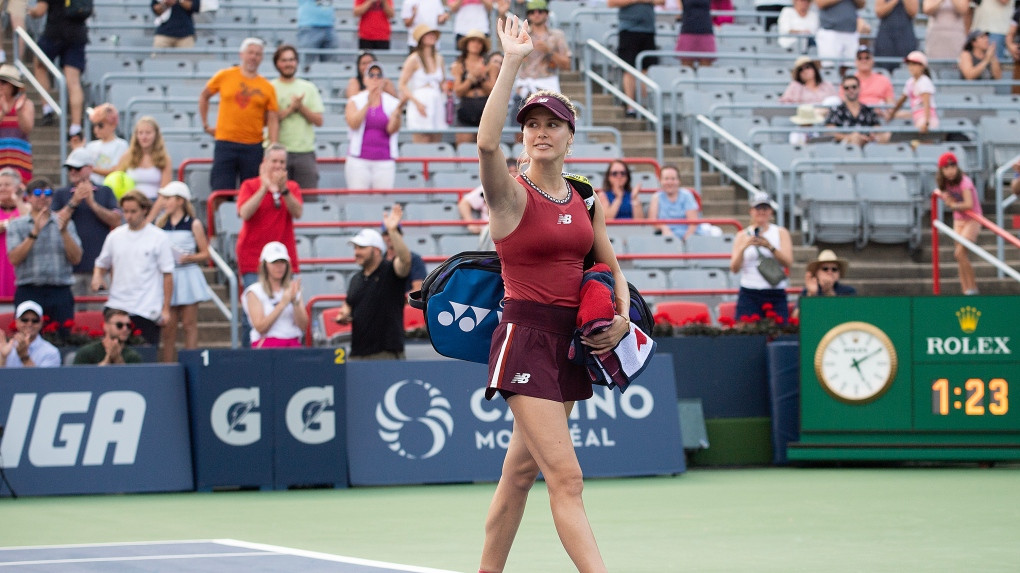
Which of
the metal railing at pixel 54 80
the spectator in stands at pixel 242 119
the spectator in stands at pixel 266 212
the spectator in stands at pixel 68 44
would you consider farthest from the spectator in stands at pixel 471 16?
the spectator in stands at pixel 266 212

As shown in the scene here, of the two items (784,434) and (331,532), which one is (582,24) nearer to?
(784,434)

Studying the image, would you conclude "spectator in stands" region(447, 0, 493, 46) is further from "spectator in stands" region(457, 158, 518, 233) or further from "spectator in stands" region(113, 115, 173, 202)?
"spectator in stands" region(113, 115, 173, 202)

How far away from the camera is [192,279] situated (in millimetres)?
13312

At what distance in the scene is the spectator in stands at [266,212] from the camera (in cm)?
1338

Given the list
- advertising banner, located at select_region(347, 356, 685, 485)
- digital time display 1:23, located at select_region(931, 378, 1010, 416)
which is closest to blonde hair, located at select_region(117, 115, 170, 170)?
advertising banner, located at select_region(347, 356, 685, 485)

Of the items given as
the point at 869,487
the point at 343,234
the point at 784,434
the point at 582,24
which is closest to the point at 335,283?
the point at 343,234

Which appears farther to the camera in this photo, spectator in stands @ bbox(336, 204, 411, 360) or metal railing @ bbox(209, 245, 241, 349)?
metal railing @ bbox(209, 245, 241, 349)

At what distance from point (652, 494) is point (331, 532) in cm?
293

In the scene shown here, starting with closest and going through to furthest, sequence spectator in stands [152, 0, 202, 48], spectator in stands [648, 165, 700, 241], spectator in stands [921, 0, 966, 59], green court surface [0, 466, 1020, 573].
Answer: green court surface [0, 466, 1020, 573], spectator in stands [648, 165, 700, 241], spectator in stands [152, 0, 202, 48], spectator in stands [921, 0, 966, 59]

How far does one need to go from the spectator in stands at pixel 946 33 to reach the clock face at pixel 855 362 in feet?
33.4

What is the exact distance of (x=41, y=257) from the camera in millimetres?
12633

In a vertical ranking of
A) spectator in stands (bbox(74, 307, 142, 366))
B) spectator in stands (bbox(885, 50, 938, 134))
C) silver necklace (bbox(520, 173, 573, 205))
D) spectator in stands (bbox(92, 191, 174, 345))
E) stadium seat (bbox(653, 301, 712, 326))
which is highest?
spectator in stands (bbox(885, 50, 938, 134))

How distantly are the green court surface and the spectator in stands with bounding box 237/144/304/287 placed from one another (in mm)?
2728

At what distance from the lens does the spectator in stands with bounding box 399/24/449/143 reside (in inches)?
677
